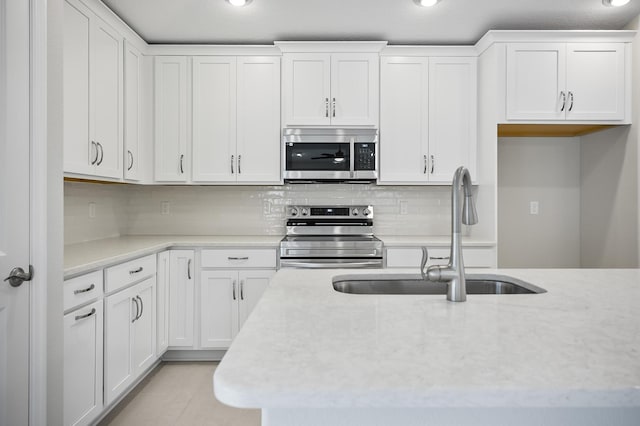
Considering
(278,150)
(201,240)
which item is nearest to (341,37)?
(278,150)

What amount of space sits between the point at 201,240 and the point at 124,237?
2.43 feet

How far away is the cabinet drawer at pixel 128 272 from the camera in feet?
7.38

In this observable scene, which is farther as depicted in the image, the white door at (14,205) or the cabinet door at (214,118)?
the cabinet door at (214,118)

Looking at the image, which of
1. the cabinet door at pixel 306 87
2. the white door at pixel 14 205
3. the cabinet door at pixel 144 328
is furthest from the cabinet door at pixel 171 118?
the white door at pixel 14 205

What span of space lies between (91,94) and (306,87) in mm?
1506

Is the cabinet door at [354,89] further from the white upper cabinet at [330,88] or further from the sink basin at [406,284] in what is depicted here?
the sink basin at [406,284]

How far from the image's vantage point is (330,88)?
3320 mm

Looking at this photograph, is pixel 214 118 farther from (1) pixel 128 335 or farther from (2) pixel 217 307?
(1) pixel 128 335

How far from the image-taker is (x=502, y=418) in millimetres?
777

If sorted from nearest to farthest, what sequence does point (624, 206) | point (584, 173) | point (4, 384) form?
point (4, 384) < point (624, 206) < point (584, 173)

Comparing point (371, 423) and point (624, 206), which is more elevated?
point (624, 206)

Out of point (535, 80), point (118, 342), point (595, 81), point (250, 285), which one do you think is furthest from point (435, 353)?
point (595, 81)

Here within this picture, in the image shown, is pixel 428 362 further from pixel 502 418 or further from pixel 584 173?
pixel 584 173

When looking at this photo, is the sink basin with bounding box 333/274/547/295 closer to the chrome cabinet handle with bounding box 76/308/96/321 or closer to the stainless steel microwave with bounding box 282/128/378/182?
the chrome cabinet handle with bounding box 76/308/96/321
